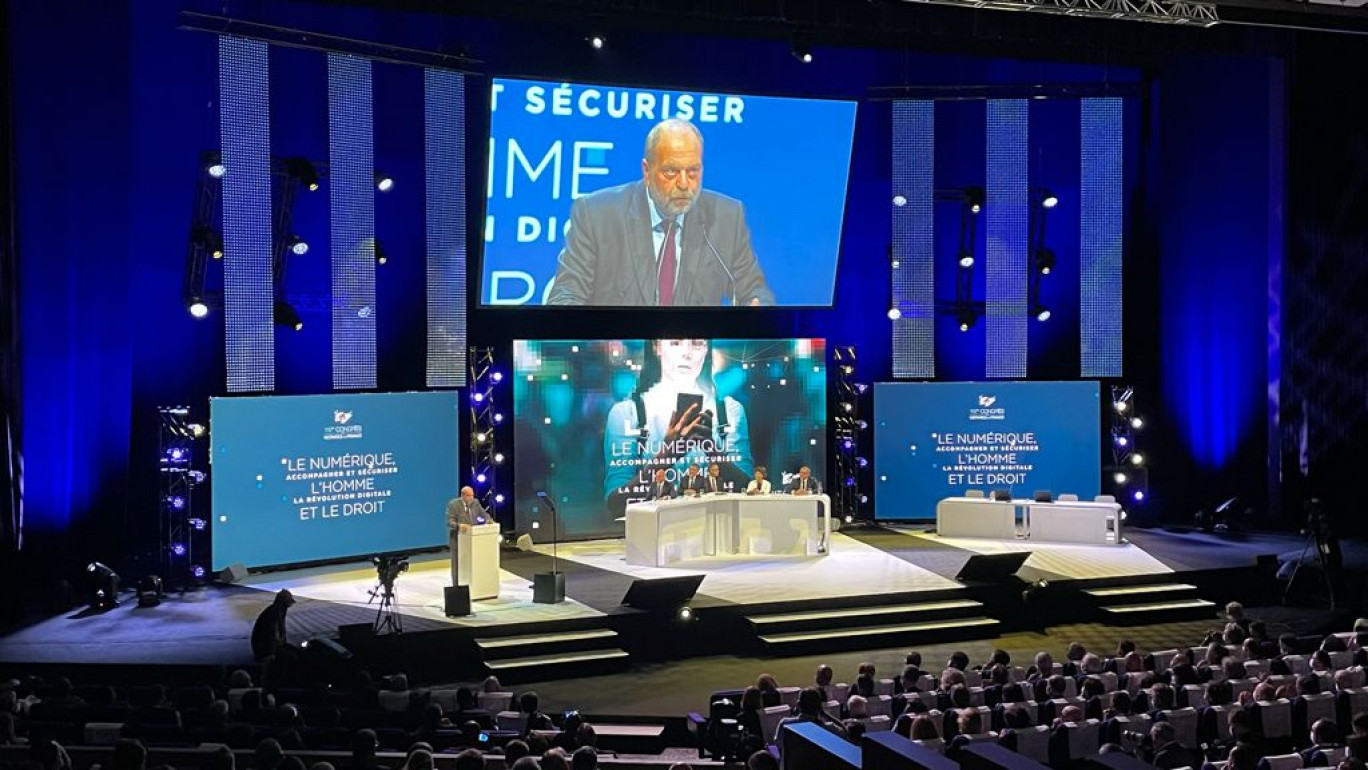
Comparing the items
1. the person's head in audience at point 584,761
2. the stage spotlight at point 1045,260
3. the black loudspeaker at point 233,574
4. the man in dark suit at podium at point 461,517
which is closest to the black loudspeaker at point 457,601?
the man in dark suit at podium at point 461,517

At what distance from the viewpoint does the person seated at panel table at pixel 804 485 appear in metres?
16.8

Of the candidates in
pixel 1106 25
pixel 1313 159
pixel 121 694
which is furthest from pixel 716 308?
pixel 121 694

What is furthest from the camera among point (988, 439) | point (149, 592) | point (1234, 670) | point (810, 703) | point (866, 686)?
point (988, 439)

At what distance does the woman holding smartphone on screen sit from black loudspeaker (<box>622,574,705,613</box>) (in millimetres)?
4559

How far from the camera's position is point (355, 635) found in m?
12.2

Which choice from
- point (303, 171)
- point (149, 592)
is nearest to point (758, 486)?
point (303, 171)

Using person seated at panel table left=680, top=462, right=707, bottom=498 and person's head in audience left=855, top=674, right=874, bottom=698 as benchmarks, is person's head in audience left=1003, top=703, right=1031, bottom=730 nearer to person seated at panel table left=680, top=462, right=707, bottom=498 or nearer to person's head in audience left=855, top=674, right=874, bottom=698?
person's head in audience left=855, top=674, right=874, bottom=698

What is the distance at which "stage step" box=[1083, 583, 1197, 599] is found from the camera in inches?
591

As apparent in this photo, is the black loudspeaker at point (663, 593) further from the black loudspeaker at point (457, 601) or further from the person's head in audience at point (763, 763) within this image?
the person's head in audience at point (763, 763)

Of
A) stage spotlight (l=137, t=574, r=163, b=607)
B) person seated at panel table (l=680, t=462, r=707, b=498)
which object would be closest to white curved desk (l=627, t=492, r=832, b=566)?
person seated at panel table (l=680, t=462, r=707, b=498)

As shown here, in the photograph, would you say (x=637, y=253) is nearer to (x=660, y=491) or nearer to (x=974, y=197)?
(x=660, y=491)

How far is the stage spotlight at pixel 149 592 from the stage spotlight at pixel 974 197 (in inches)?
469

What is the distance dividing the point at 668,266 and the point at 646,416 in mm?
2072

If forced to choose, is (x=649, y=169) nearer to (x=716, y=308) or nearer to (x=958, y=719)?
(x=716, y=308)
